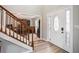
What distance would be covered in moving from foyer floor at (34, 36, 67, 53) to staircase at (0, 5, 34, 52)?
84 mm

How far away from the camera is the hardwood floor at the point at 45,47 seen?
198 cm

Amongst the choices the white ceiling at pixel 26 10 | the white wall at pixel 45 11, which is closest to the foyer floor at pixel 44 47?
the white wall at pixel 45 11

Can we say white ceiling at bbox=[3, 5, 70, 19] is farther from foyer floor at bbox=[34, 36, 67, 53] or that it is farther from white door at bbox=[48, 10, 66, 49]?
foyer floor at bbox=[34, 36, 67, 53]

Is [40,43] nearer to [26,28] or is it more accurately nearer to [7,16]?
[26,28]

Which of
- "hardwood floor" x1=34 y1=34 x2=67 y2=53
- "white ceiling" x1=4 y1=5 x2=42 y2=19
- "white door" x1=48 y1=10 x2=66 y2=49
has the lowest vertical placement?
"hardwood floor" x1=34 y1=34 x2=67 y2=53

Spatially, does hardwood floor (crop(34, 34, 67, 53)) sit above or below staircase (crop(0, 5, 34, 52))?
below

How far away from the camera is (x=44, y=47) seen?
200cm

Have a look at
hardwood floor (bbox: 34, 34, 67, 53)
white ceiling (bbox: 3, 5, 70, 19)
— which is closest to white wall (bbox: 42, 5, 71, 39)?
white ceiling (bbox: 3, 5, 70, 19)

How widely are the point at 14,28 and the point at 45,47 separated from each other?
593 millimetres

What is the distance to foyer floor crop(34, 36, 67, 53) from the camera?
198cm

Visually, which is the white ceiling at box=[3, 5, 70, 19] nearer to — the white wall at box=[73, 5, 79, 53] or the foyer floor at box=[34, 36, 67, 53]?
the white wall at box=[73, 5, 79, 53]

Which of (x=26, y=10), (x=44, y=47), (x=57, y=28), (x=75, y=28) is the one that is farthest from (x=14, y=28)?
(x=75, y=28)

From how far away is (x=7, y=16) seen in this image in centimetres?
193

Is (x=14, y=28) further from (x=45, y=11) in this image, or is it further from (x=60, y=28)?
(x=60, y=28)
